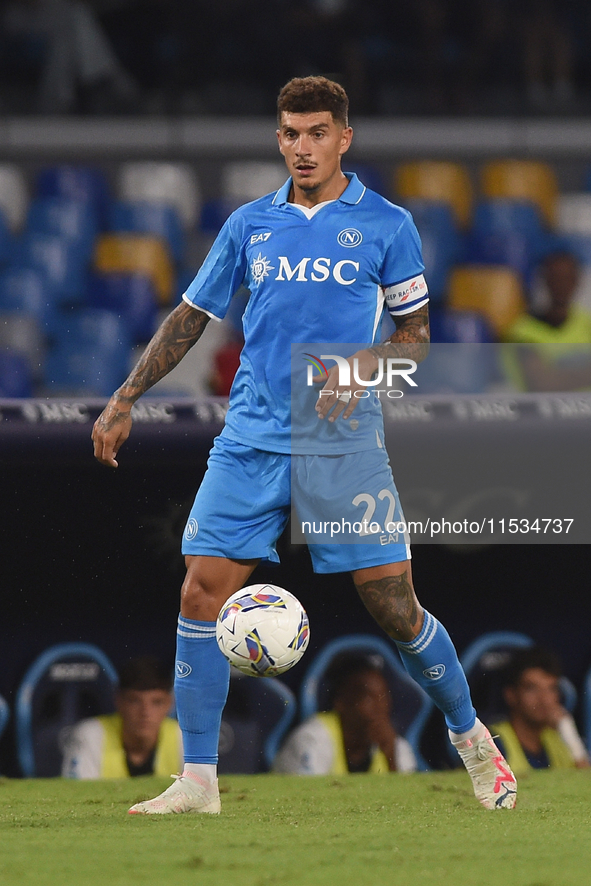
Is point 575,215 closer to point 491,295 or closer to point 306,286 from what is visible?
point 491,295

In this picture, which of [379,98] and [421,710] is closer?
[421,710]

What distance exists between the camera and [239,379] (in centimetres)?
400

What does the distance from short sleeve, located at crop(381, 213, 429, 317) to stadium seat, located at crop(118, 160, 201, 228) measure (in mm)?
5787

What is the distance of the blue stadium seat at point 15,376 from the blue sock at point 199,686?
9.52 ft

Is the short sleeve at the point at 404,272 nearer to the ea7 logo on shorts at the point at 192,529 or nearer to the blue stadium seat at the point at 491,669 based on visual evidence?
the ea7 logo on shorts at the point at 192,529

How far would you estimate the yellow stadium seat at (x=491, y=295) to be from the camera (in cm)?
876

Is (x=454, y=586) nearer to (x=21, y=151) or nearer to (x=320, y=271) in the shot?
(x=320, y=271)

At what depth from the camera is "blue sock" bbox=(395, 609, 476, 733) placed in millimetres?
3928

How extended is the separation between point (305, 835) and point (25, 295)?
18.2 feet

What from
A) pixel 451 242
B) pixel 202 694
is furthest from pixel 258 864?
pixel 451 242

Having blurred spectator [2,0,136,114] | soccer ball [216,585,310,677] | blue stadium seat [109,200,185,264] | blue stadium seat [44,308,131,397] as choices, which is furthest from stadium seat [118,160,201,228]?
soccer ball [216,585,310,677]

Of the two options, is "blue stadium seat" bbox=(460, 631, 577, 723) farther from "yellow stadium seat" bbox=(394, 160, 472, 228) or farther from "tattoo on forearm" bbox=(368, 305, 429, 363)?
"yellow stadium seat" bbox=(394, 160, 472, 228)

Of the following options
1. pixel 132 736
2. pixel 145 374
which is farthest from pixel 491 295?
pixel 145 374

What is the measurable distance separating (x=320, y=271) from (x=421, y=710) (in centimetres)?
184
